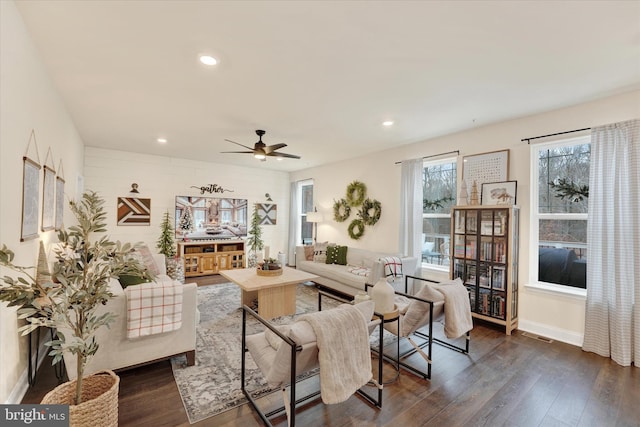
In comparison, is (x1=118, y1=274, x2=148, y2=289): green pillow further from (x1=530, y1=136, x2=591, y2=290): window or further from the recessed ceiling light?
(x1=530, y1=136, x2=591, y2=290): window

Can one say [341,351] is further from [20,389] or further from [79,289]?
[20,389]

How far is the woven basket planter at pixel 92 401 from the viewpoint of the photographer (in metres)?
1.41

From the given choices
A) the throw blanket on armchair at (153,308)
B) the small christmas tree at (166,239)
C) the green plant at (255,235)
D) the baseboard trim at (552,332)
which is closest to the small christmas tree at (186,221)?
the small christmas tree at (166,239)

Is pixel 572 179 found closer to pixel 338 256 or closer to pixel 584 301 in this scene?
pixel 584 301

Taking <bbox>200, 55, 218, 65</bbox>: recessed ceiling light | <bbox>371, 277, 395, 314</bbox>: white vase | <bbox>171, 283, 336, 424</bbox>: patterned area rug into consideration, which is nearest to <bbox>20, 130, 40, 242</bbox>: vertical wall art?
<bbox>200, 55, 218, 65</bbox>: recessed ceiling light

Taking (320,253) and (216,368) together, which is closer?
(216,368)

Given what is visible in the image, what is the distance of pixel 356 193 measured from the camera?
5.82m

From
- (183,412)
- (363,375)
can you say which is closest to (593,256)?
(363,375)

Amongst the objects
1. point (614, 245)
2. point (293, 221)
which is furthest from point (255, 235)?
point (614, 245)

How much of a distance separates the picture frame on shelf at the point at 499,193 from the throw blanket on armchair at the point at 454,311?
152 cm

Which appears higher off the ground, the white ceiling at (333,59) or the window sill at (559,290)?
the white ceiling at (333,59)

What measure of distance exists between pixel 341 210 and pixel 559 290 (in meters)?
3.81

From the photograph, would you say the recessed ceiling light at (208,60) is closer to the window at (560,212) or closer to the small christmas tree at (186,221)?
the window at (560,212)

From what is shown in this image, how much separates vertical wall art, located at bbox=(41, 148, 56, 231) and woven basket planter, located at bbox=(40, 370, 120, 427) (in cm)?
174
